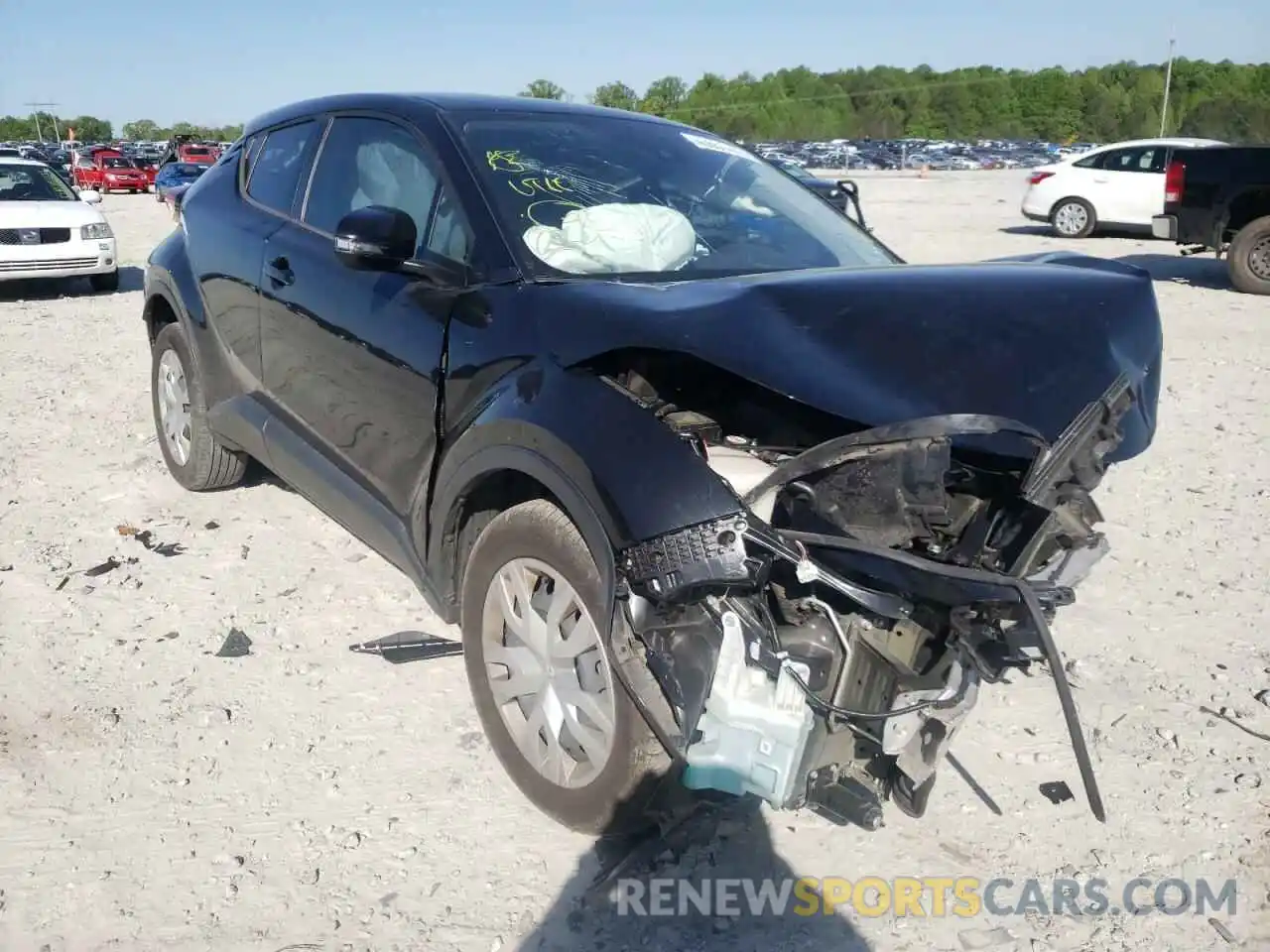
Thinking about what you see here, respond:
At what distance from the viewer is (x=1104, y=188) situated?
16.5m

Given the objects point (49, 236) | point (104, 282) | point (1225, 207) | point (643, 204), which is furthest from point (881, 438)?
point (104, 282)

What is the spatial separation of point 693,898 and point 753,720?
644 mm

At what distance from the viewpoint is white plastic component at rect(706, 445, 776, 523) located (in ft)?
7.68

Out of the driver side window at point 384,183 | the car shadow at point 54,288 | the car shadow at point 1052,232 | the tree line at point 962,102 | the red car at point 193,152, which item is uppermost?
the tree line at point 962,102

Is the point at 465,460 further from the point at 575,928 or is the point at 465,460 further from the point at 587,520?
the point at 575,928

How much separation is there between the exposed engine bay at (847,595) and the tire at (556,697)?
189 mm

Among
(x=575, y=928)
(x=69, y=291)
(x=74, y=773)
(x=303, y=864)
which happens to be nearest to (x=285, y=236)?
(x=74, y=773)

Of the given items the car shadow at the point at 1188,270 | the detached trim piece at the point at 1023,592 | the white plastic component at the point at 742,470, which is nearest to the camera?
the detached trim piece at the point at 1023,592

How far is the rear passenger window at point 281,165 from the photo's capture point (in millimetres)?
4105

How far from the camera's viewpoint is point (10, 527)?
4945mm

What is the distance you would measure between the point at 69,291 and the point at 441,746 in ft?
40.4

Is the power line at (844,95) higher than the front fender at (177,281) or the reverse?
higher

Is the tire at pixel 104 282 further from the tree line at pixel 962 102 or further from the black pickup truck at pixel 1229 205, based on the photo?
the tree line at pixel 962 102

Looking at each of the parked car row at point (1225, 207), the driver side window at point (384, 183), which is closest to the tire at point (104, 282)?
the driver side window at point (384, 183)
